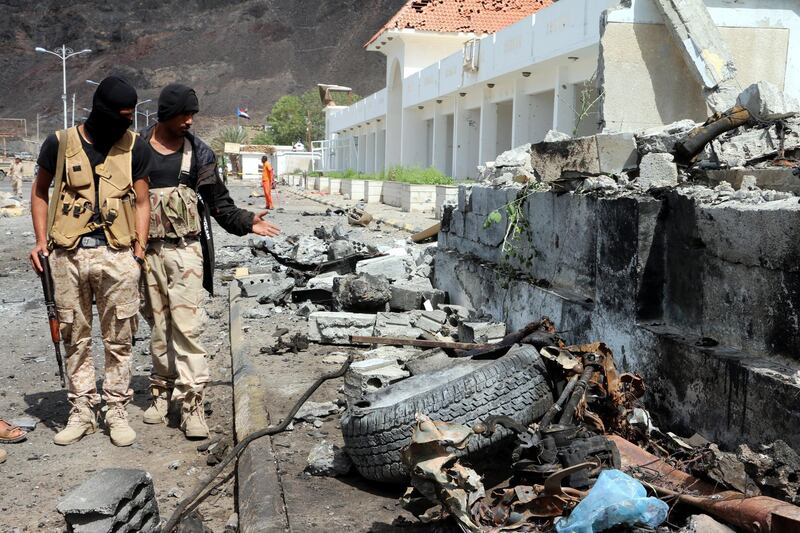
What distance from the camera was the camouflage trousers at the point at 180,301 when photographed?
179 inches

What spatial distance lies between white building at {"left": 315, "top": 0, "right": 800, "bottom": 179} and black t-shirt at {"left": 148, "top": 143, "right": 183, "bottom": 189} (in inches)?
Answer: 129

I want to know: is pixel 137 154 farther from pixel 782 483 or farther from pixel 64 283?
pixel 782 483

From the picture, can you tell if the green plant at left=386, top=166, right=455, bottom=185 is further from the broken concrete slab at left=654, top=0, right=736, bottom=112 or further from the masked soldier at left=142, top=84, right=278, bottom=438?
the masked soldier at left=142, top=84, right=278, bottom=438

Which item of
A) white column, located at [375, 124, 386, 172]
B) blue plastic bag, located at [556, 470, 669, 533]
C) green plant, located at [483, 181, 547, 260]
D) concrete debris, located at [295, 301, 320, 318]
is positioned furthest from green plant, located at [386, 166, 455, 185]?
blue plastic bag, located at [556, 470, 669, 533]

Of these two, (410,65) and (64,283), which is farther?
(410,65)

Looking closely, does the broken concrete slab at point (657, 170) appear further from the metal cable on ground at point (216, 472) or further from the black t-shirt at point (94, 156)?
the black t-shirt at point (94, 156)

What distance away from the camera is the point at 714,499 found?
2.83 meters

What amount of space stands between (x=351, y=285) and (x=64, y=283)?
3390mm

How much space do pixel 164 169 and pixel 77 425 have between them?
162cm

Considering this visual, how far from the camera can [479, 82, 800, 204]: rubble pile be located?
4.50 meters

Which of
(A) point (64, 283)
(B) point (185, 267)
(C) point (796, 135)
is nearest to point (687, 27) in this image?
(C) point (796, 135)

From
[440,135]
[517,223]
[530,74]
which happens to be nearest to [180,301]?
[517,223]

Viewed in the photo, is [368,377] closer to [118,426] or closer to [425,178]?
[118,426]

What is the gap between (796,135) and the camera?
478cm
